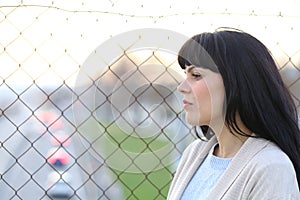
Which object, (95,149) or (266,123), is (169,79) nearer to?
(95,149)

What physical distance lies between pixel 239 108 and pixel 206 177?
215mm

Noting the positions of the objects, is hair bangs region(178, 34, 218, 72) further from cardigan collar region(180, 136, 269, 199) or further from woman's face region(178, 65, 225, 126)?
cardigan collar region(180, 136, 269, 199)

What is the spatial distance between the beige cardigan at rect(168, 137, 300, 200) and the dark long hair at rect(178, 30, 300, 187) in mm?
44

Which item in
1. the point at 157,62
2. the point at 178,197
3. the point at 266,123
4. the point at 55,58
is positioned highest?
the point at 55,58

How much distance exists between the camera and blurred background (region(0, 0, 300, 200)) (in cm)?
207

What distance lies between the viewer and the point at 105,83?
2174 millimetres

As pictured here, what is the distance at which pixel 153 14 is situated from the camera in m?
2.06

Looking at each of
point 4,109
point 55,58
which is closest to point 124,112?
point 55,58

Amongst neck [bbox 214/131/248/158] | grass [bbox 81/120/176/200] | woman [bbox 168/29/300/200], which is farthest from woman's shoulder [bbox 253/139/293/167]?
grass [bbox 81/120/176/200]

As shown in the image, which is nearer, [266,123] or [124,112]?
[266,123]

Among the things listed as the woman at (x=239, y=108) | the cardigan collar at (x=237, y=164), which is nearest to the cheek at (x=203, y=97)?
the woman at (x=239, y=108)

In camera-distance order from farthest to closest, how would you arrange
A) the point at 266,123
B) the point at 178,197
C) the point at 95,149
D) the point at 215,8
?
the point at 95,149 → the point at 215,8 → the point at 178,197 → the point at 266,123

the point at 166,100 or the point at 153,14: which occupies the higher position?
the point at 153,14

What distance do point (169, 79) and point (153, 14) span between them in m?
0.23
